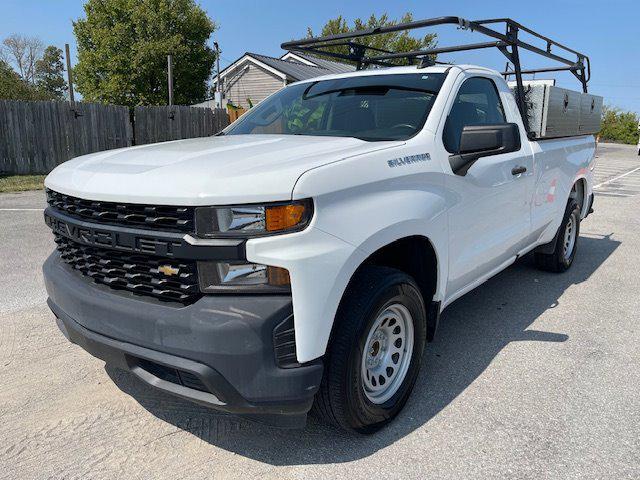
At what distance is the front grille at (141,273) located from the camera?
2.14m

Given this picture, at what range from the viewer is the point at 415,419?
2.85 metres

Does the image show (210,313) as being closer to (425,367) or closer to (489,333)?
(425,367)

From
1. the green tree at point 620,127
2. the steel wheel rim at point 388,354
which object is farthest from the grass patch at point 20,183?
the green tree at point 620,127

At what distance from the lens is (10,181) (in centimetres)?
1277

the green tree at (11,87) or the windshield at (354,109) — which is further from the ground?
the green tree at (11,87)

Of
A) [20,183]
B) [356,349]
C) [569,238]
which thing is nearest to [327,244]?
[356,349]

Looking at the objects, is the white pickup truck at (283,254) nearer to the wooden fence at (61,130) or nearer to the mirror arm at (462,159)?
the mirror arm at (462,159)

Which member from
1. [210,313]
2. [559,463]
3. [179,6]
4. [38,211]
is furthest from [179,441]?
[179,6]

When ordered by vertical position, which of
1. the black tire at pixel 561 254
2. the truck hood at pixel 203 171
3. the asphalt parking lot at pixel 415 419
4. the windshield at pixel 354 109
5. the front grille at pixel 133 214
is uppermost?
the windshield at pixel 354 109

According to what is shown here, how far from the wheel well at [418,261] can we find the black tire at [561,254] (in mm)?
2919

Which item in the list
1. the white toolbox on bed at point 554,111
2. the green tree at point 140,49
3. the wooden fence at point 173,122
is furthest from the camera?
the green tree at point 140,49

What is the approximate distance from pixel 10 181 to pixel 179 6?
80.5ft

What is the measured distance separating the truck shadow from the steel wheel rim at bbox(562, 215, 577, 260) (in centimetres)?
55

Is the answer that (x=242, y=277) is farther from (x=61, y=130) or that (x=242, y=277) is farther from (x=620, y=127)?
(x=620, y=127)
